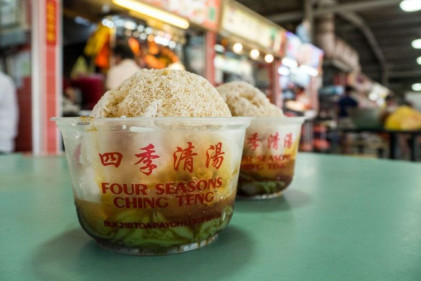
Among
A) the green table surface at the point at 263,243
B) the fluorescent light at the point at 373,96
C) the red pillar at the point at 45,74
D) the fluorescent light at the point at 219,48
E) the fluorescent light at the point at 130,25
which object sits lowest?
the green table surface at the point at 263,243

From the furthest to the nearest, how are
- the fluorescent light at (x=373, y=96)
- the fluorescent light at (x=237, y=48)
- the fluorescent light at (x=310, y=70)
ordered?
the fluorescent light at (x=373, y=96) → the fluorescent light at (x=310, y=70) → the fluorescent light at (x=237, y=48)

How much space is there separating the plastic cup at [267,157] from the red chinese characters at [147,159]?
28 centimetres

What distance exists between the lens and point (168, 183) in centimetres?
41

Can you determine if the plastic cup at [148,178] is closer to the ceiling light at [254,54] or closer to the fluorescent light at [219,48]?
the fluorescent light at [219,48]

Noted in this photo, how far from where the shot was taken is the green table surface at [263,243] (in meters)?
0.36

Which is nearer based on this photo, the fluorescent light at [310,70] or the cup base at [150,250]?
the cup base at [150,250]

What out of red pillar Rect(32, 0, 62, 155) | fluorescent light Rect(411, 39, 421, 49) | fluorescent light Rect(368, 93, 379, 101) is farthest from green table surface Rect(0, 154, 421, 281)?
fluorescent light Rect(368, 93, 379, 101)

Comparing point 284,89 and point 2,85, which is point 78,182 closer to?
point 2,85

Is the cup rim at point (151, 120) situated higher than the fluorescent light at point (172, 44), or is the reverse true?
the fluorescent light at point (172, 44)

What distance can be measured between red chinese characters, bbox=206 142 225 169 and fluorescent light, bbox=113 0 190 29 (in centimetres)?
342

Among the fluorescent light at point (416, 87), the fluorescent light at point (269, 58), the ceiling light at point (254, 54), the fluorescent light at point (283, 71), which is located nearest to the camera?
the ceiling light at point (254, 54)

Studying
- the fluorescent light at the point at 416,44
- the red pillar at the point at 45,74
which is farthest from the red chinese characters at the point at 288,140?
the fluorescent light at the point at 416,44

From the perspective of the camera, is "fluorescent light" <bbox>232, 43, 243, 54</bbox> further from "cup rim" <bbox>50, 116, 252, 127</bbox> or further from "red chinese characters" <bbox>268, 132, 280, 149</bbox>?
"cup rim" <bbox>50, 116, 252, 127</bbox>

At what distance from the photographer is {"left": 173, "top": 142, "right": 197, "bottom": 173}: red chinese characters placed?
0.41 metres
